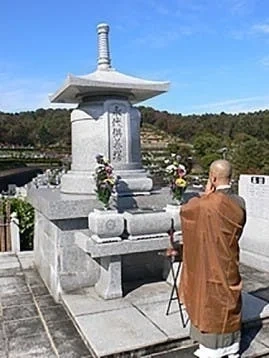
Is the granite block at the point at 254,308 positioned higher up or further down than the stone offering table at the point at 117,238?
further down

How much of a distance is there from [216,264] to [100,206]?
1.80 meters

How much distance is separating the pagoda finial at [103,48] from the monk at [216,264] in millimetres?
2806

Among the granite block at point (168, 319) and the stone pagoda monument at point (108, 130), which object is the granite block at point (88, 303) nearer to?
the granite block at point (168, 319)

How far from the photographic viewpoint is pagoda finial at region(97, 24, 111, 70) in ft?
16.6

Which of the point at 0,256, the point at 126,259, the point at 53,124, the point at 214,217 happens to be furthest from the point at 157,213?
the point at 53,124

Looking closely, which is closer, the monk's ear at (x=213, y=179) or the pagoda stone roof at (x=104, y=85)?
the monk's ear at (x=213, y=179)

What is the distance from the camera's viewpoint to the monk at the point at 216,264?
2705mm

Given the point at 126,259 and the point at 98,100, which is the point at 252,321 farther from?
the point at 98,100

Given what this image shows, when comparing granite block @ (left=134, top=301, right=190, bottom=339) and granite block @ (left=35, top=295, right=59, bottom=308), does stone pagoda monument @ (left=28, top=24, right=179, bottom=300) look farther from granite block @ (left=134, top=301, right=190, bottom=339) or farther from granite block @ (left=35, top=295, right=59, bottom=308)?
granite block @ (left=134, top=301, right=190, bottom=339)

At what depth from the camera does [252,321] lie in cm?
343

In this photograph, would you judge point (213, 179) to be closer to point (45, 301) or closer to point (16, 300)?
point (45, 301)

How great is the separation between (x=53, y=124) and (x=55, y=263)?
173 feet

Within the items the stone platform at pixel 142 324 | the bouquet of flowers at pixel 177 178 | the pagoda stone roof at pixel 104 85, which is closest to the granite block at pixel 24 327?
the stone platform at pixel 142 324

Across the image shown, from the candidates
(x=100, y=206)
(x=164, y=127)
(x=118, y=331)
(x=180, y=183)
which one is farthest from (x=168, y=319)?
(x=164, y=127)
